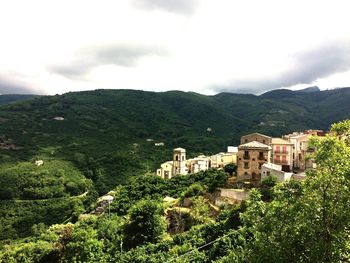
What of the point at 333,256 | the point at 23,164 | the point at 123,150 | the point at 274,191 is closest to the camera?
the point at 333,256

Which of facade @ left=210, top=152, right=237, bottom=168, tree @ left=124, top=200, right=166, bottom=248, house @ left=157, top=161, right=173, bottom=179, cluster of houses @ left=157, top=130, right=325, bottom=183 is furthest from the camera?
house @ left=157, top=161, right=173, bottom=179

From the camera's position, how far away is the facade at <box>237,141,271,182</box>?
5088 cm

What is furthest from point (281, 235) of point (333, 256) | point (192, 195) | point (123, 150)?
point (123, 150)

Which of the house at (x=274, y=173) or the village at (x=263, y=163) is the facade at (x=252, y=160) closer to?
the village at (x=263, y=163)

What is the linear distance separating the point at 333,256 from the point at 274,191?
342 centimetres

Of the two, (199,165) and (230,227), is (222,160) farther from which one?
A: (230,227)

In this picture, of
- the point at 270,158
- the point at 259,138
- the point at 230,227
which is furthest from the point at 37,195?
the point at 230,227

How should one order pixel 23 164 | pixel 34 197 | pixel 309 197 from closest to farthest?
pixel 309 197 < pixel 34 197 < pixel 23 164

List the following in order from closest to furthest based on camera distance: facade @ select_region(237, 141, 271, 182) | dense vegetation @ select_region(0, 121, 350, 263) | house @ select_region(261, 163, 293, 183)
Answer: dense vegetation @ select_region(0, 121, 350, 263)
house @ select_region(261, 163, 293, 183)
facade @ select_region(237, 141, 271, 182)

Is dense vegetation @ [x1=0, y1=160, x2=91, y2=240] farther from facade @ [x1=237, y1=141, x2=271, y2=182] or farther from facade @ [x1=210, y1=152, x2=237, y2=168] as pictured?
facade @ [x1=237, y1=141, x2=271, y2=182]

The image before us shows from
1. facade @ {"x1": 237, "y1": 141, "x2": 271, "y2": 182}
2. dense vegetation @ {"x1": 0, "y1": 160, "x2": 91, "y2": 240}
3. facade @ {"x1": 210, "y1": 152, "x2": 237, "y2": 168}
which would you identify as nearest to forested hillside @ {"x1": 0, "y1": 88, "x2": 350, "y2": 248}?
dense vegetation @ {"x1": 0, "y1": 160, "x2": 91, "y2": 240}

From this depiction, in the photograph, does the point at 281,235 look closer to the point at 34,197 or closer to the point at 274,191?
the point at 274,191

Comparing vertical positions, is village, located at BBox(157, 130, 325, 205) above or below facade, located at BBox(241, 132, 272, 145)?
below

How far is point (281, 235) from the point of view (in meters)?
14.1
